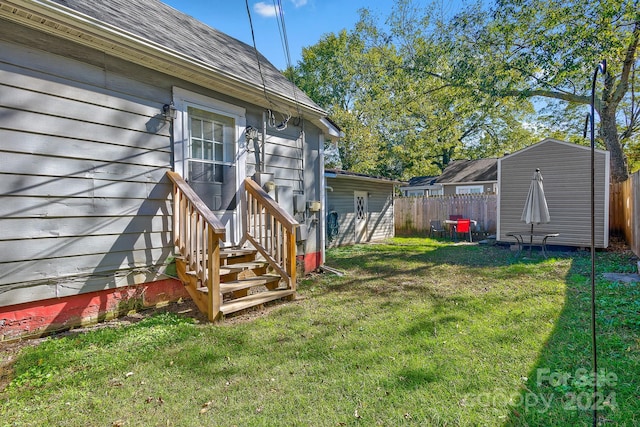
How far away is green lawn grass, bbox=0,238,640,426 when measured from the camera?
1960mm

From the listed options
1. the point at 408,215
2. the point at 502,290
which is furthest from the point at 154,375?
the point at 408,215

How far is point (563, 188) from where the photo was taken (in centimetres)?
860

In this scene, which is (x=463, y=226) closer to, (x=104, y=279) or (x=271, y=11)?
(x=271, y=11)

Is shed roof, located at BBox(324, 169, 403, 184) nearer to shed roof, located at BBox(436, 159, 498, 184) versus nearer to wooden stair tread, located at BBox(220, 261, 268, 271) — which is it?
wooden stair tread, located at BBox(220, 261, 268, 271)

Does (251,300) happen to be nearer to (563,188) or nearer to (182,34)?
(182,34)

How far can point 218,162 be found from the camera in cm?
477

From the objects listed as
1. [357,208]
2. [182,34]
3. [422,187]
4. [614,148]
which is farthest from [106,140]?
[422,187]

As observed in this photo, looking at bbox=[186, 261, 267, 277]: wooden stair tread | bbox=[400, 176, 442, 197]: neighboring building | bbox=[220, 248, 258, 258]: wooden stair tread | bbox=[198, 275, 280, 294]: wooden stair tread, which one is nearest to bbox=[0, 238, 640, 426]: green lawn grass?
bbox=[198, 275, 280, 294]: wooden stair tread

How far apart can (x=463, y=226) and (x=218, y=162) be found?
968 cm

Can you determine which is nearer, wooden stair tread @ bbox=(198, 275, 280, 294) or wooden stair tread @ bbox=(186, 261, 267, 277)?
wooden stair tread @ bbox=(198, 275, 280, 294)

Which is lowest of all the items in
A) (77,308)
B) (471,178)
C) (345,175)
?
(77,308)

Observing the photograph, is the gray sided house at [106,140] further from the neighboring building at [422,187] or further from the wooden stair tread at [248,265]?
the neighboring building at [422,187]

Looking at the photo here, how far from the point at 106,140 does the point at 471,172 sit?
19765mm

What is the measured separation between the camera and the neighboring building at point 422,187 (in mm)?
21552
